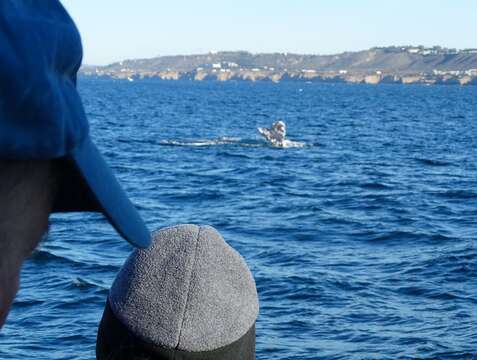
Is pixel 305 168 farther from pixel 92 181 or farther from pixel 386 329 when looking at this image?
pixel 92 181

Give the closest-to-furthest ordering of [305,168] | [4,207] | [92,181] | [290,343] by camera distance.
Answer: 1. [4,207]
2. [92,181]
3. [290,343]
4. [305,168]

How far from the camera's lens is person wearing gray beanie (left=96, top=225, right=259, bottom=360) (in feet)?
7.25

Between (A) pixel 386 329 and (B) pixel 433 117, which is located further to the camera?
(B) pixel 433 117

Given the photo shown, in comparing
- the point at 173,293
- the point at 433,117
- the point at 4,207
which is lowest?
the point at 433,117

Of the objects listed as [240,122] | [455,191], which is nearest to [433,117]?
[240,122]

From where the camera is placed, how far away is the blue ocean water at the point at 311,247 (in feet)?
33.8

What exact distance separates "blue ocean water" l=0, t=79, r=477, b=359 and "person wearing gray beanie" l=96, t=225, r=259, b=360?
0.26m

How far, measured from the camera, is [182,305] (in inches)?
86.2

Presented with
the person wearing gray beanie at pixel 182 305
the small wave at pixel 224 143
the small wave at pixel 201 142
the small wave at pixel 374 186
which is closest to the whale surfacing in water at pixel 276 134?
the small wave at pixel 224 143

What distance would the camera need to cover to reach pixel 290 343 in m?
10.0

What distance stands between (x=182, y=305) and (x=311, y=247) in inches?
532

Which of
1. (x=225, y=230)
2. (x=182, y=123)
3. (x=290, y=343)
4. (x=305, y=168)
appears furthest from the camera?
(x=182, y=123)

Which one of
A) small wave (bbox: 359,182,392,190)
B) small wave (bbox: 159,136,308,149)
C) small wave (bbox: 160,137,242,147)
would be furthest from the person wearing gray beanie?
small wave (bbox: 160,137,242,147)

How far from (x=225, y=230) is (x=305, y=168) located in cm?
1217
